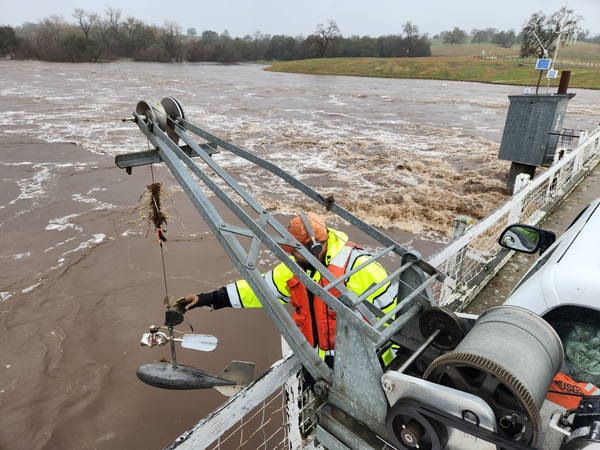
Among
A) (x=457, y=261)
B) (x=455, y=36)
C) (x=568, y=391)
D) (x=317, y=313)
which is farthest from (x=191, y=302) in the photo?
(x=455, y=36)

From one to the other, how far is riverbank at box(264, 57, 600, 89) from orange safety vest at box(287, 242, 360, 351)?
149ft

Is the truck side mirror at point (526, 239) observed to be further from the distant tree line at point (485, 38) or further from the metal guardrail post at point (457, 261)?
the distant tree line at point (485, 38)

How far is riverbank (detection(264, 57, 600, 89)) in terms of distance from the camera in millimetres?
44312

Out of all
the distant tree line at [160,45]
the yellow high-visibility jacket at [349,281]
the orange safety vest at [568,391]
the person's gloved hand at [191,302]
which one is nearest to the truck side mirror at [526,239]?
the yellow high-visibility jacket at [349,281]

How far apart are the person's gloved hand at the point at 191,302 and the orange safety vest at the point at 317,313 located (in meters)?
0.68

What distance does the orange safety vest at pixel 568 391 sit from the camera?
1.47 meters

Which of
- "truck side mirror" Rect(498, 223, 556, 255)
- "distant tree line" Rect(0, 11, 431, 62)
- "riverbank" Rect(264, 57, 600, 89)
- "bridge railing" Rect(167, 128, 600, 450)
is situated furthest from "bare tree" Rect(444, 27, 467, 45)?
"truck side mirror" Rect(498, 223, 556, 255)

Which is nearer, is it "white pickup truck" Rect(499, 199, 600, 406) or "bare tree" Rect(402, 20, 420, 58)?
"white pickup truck" Rect(499, 199, 600, 406)

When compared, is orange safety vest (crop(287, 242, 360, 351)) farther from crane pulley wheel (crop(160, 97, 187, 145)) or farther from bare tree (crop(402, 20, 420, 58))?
bare tree (crop(402, 20, 420, 58))

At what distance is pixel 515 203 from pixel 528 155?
586cm

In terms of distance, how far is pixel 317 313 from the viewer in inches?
104

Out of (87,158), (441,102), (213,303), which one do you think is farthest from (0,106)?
(441,102)

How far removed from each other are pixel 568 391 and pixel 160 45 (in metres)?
83.4

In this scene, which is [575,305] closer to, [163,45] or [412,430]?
[412,430]
